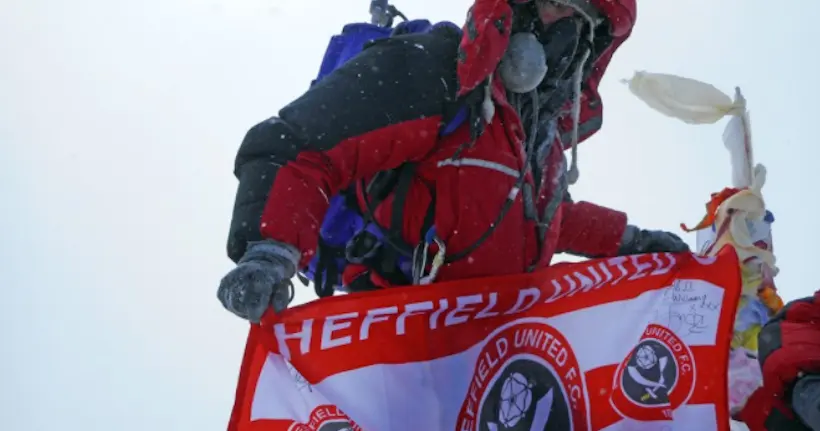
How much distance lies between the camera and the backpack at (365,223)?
9.26 feet

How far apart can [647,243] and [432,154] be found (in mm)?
1430

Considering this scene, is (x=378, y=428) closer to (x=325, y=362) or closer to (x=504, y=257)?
(x=325, y=362)

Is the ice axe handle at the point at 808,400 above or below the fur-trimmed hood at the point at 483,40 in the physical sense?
below

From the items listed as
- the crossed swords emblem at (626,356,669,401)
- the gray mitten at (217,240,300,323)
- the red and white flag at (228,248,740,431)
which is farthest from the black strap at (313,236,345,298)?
the crossed swords emblem at (626,356,669,401)

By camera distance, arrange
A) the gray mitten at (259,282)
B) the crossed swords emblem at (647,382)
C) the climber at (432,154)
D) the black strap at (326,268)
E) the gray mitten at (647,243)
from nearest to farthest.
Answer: the gray mitten at (259,282)
the climber at (432,154)
the crossed swords emblem at (647,382)
the black strap at (326,268)
the gray mitten at (647,243)

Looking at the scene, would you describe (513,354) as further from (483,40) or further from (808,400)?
(483,40)

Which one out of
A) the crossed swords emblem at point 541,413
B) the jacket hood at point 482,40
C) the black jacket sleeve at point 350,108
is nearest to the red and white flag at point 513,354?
the crossed swords emblem at point 541,413

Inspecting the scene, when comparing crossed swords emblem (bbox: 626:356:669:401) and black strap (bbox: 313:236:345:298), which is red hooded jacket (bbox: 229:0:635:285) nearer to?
black strap (bbox: 313:236:345:298)

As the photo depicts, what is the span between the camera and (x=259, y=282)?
212cm

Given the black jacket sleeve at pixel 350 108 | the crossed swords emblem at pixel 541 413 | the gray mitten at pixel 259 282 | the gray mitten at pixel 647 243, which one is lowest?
the crossed swords emblem at pixel 541 413

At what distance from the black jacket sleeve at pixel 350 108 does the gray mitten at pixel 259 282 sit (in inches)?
3.0

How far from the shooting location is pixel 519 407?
2674 millimetres

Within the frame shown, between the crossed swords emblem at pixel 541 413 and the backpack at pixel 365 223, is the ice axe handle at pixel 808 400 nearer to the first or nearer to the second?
the crossed swords emblem at pixel 541 413

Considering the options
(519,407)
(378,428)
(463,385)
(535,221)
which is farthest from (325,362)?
(535,221)
